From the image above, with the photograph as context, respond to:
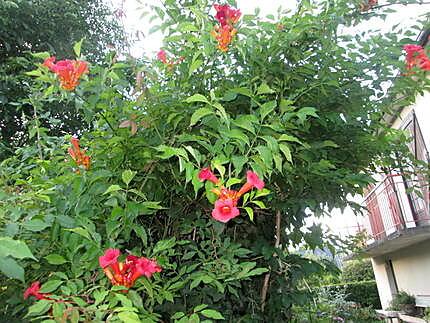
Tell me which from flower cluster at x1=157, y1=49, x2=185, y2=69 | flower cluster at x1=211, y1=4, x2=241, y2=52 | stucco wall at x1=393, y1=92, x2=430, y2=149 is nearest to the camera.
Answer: flower cluster at x1=211, y1=4, x2=241, y2=52

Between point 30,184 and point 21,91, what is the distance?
3.08m

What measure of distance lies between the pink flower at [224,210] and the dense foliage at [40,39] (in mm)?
3087

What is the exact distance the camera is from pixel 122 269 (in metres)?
1.13

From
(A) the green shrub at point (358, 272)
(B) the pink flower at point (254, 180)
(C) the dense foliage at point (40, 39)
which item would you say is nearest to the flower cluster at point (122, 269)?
(B) the pink flower at point (254, 180)

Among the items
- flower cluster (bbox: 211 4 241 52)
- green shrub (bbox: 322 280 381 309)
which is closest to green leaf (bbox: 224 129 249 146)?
flower cluster (bbox: 211 4 241 52)

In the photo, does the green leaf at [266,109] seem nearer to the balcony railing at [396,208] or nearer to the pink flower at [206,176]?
the pink flower at [206,176]

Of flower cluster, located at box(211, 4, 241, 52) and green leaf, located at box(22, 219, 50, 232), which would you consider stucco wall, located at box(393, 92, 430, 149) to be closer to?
flower cluster, located at box(211, 4, 241, 52)

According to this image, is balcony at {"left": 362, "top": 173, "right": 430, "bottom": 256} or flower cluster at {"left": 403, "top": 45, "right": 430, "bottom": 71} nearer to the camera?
flower cluster at {"left": 403, "top": 45, "right": 430, "bottom": 71}

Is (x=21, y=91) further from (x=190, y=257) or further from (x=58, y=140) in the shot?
(x=190, y=257)

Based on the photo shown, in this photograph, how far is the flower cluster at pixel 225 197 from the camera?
1155mm

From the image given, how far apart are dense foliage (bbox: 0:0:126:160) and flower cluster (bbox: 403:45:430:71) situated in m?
3.03

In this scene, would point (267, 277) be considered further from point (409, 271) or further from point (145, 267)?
point (409, 271)

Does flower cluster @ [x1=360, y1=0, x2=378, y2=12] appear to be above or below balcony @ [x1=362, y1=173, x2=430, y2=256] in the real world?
below

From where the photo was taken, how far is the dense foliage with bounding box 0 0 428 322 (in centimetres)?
121
